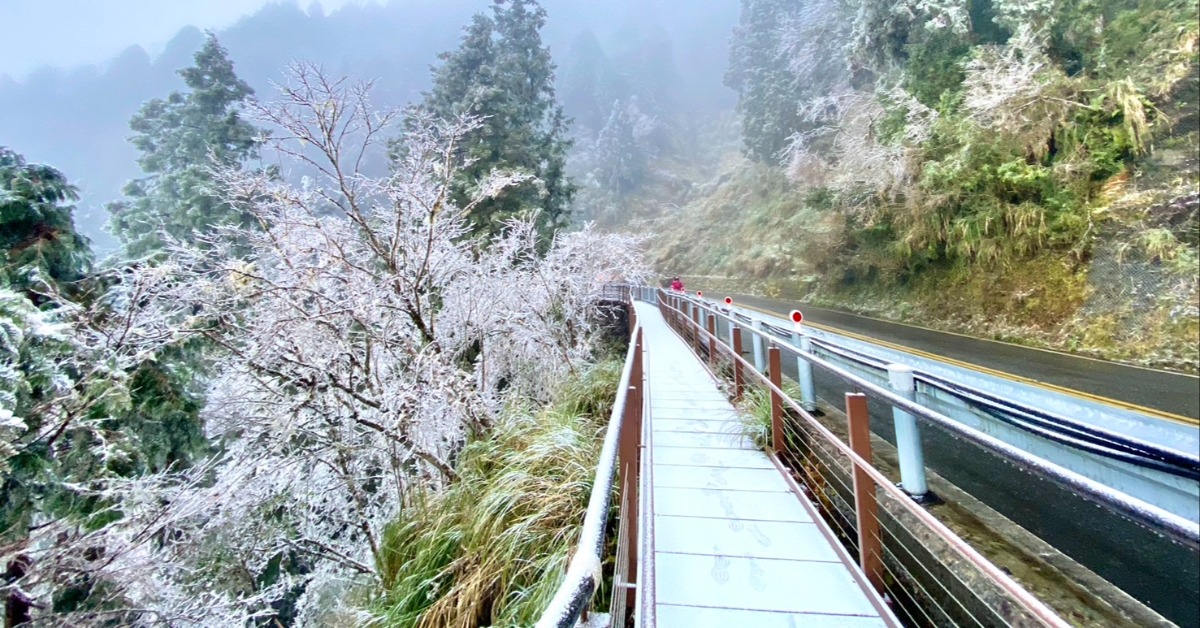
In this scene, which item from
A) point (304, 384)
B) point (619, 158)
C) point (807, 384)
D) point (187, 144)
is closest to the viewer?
point (807, 384)

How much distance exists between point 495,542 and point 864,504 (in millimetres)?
2270

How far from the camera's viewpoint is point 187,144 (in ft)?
68.5

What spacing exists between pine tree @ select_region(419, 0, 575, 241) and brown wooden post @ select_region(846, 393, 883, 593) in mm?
11005

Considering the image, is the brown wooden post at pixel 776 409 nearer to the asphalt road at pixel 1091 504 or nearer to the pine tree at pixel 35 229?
the asphalt road at pixel 1091 504

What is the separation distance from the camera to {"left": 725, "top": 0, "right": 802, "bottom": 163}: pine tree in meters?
31.4

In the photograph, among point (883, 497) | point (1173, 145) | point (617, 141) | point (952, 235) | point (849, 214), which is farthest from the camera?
point (617, 141)

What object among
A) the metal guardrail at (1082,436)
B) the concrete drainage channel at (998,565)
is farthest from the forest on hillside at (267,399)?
the metal guardrail at (1082,436)

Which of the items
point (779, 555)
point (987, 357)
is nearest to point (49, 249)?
point (779, 555)

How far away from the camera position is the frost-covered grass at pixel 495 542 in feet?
9.39

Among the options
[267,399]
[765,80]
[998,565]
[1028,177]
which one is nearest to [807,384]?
[998,565]

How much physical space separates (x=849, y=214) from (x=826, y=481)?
1440 cm

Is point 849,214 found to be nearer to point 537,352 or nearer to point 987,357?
point 987,357

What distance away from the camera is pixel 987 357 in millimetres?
8281

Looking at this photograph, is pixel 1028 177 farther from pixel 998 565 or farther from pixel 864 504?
pixel 998 565
